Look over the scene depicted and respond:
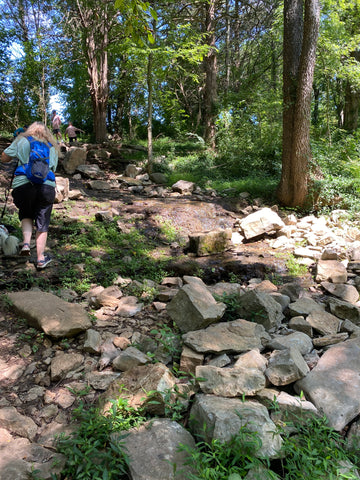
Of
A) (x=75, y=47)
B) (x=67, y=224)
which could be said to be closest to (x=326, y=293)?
(x=67, y=224)

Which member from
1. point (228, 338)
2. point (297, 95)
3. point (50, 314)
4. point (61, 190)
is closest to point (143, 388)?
point (228, 338)

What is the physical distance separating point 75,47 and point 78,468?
627 inches

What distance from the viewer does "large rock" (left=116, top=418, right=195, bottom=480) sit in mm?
1805

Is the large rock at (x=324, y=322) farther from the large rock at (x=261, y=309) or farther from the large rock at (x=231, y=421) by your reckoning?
the large rock at (x=231, y=421)

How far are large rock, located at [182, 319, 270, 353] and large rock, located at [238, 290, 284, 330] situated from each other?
21 cm

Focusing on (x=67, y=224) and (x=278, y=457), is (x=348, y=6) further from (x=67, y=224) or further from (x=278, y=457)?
(x=278, y=457)

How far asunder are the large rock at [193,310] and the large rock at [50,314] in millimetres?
875

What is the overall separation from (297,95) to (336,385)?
23.4ft

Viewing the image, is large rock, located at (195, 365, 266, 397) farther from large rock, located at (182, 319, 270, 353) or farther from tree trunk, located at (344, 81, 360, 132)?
tree trunk, located at (344, 81, 360, 132)

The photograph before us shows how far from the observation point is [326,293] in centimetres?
473

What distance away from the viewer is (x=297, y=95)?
7.73 meters

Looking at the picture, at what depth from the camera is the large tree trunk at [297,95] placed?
7426mm

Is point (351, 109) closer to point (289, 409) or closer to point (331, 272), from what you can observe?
point (331, 272)

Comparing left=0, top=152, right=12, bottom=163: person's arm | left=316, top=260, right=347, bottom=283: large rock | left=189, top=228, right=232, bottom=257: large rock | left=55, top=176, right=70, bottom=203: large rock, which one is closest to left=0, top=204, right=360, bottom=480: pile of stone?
left=316, top=260, right=347, bottom=283: large rock
